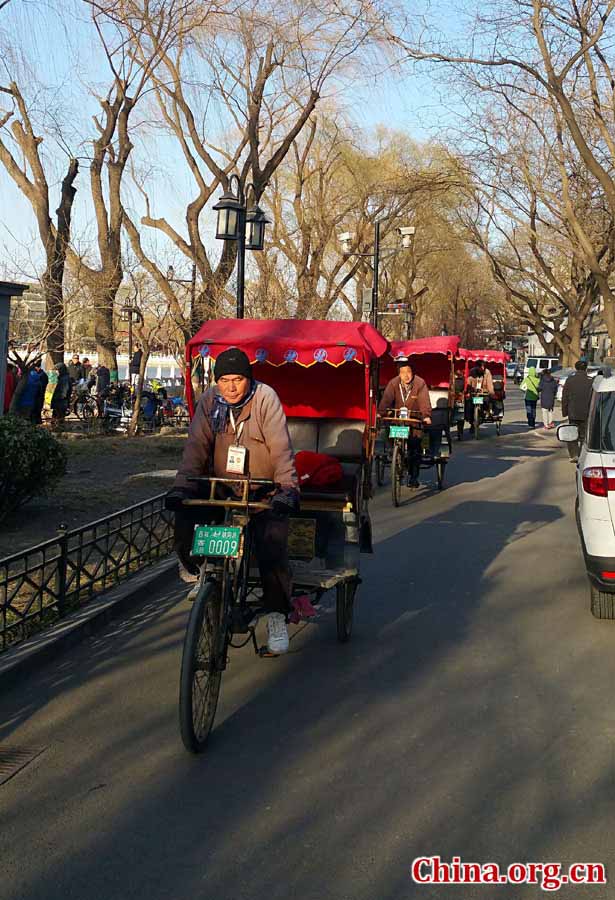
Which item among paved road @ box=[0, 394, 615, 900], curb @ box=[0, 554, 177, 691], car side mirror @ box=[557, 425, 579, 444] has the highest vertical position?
car side mirror @ box=[557, 425, 579, 444]

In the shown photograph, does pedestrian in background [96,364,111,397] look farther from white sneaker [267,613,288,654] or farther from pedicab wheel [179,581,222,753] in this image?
pedicab wheel [179,581,222,753]

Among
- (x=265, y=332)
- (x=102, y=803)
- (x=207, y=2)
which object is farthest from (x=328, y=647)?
(x=207, y=2)

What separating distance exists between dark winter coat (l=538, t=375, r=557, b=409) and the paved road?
22843mm

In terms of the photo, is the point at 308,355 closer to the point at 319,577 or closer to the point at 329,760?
the point at 319,577

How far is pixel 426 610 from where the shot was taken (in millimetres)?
8461

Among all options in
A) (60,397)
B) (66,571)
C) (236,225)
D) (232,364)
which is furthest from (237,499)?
(60,397)

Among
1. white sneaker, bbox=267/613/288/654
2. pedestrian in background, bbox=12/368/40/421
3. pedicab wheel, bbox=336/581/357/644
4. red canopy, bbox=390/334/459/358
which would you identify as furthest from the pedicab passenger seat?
pedestrian in background, bbox=12/368/40/421

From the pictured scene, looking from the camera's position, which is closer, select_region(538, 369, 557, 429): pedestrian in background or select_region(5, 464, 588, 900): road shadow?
select_region(5, 464, 588, 900): road shadow

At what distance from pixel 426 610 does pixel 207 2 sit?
66.5ft

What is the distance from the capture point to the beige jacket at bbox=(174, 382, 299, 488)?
5961 millimetres

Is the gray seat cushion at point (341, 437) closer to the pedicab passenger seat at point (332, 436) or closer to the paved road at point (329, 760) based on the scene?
the pedicab passenger seat at point (332, 436)

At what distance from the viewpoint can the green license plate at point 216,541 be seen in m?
5.46

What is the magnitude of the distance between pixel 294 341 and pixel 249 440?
4.88 m

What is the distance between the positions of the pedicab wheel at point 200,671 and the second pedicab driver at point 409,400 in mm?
10119
